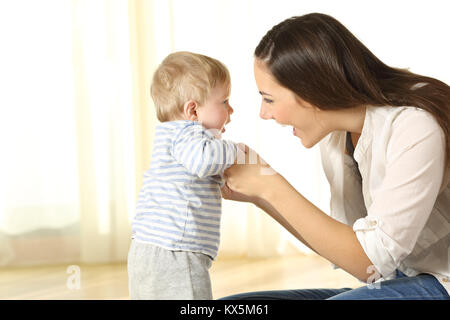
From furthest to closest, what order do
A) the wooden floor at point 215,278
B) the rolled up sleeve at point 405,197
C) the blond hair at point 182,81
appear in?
the wooden floor at point 215,278 → the blond hair at point 182,81 → the rolled up sleeve at point 405,197

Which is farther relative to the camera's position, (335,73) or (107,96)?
(107,96)

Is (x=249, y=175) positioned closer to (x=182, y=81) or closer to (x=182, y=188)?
(x=182, y=188)

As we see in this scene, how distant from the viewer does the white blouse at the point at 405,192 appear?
49.4 inches

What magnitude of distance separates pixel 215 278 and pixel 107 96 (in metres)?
1.25

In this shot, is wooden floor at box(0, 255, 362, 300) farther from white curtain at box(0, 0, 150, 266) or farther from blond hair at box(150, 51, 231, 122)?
blond hair at box(150, 51, 231, 122)

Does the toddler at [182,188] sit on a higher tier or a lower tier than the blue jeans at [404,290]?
higher

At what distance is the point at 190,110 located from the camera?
56.5 inches

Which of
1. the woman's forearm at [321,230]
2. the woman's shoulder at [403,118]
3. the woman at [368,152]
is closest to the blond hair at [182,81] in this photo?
the woman at [368,152]

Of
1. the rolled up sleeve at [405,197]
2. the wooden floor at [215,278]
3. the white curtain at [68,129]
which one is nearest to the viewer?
the rolled up sleeve at [405,197]

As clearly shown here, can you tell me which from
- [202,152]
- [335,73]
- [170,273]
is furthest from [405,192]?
[170,273]

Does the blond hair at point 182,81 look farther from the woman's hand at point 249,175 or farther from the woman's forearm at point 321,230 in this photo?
the woman's forearm at point 321,230

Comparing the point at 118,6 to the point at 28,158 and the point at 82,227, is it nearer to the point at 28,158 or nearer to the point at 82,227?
the point at 28,158

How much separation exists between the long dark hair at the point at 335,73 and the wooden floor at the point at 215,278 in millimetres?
1642

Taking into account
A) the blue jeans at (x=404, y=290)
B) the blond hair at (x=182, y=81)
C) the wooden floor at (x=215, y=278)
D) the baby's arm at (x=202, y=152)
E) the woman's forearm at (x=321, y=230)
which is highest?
the blond hair at (x=182, y=81)
